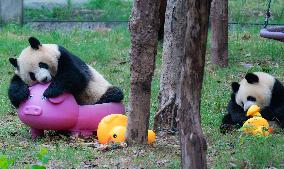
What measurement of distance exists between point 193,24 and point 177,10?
221cm

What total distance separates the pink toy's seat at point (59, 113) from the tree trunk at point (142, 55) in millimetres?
843

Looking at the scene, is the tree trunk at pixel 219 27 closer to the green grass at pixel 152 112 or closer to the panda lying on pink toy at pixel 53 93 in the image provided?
the green grass at pixel 152 112

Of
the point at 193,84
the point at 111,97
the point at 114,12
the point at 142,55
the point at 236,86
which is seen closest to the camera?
the point at 193,84

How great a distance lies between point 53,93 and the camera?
6.50 meters

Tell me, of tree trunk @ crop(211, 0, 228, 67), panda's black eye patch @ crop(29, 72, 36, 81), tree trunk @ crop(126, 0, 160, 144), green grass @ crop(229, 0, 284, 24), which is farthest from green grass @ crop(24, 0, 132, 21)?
tree trunk @ crop(126, 0, 160, 144)

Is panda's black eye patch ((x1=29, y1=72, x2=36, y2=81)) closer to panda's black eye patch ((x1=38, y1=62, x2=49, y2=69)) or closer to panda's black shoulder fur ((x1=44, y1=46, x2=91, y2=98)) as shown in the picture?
panda's black eye patch ((x1=38, y1=62, x2=49, y2=69))

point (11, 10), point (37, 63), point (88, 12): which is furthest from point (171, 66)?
point (88, 12)

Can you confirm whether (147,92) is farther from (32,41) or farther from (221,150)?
(32,41)

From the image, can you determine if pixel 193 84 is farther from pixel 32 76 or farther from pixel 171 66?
pixel 32 76

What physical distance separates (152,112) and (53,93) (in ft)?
5.43

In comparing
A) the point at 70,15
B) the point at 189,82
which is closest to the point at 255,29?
the point at 70,15

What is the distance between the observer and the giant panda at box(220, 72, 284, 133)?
679cm

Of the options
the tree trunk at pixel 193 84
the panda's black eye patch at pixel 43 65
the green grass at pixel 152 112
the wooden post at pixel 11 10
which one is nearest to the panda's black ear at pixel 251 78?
the green grass at pixel 152 112

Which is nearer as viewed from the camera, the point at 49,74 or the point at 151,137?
the point at 151,137
